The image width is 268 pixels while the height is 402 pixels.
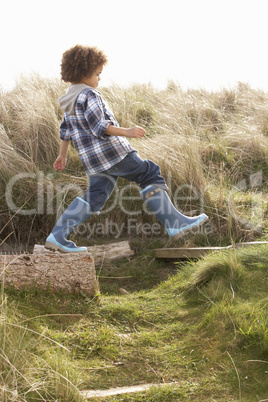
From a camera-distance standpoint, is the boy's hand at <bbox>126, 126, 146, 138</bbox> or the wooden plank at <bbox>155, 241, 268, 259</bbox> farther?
the wooden plank at <bbox>155, 241, 268, 259</bbox>

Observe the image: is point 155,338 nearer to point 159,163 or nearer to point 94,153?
point 94,153

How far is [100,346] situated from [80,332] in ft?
0.70

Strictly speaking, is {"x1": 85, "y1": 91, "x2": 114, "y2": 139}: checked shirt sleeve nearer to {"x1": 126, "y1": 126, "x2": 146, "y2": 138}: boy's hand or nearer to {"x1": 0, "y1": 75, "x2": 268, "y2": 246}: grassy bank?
{"x1": 126, "y1": 126, "x2": 146, "y2": 138}: boy's hand

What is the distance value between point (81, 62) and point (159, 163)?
6.78 feet

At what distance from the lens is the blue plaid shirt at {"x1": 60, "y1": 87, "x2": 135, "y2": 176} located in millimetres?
3834

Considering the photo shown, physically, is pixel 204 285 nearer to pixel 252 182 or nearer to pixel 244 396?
pixel 244 396

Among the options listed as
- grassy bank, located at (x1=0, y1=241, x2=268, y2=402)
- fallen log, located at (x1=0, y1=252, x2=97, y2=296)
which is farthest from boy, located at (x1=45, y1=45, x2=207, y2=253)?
grassy bank, located at (x1=0, y1=241, x2=268, y2=402)

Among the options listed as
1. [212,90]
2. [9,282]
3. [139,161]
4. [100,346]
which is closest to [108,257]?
[139,161]

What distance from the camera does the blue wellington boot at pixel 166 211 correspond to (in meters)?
4.09

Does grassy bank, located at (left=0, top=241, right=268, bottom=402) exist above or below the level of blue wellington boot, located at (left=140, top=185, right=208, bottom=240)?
below

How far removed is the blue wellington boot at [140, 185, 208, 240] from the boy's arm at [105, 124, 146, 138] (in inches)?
24.5

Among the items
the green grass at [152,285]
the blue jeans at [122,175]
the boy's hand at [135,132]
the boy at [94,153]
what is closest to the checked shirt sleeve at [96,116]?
the boy at [94,153]

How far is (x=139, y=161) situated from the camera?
4074mm

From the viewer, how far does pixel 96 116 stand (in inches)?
150
